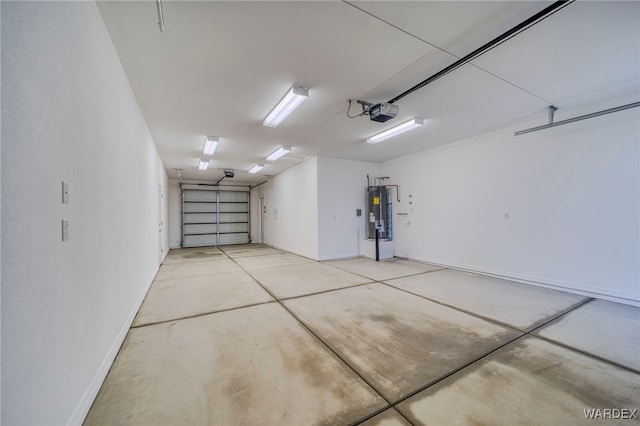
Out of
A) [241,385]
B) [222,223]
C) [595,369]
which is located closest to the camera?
[241,385]

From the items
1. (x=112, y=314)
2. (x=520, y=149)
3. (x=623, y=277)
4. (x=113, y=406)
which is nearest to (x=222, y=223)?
(x=112, y=314)

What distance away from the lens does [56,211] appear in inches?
48.4

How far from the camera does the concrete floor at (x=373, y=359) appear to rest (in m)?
1.55

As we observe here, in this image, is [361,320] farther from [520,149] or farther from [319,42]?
[520,149]

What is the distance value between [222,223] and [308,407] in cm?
1008

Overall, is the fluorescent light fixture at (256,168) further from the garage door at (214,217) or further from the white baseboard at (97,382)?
the white baseboard at (97,382)

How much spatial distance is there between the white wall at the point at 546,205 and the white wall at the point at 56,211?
19.2 ft

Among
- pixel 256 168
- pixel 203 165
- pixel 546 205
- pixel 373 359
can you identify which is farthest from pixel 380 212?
pixel 203 165

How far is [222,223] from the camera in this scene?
10664 millimetres

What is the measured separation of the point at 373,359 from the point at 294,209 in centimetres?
598

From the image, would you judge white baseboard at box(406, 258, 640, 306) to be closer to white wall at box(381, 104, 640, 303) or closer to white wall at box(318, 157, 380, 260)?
white wall at box(381, 104, 640, 303)

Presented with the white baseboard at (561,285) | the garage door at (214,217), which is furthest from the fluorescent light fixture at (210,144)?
the white baseboard at (561,285)

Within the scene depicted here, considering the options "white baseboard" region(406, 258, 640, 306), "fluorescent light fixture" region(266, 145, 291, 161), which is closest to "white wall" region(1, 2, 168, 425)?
"fluorescent light fixture" region(266, 145, 291, 161)

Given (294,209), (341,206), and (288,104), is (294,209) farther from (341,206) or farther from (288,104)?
(288,104)
